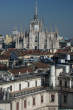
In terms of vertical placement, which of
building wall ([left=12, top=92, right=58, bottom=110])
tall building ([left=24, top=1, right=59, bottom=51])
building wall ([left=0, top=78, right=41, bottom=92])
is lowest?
building wall ([left=12, top=92, right=58, bottom=110])

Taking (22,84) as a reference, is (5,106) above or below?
below

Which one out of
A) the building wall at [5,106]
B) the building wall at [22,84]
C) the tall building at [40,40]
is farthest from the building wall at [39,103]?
the tall building at [40,40]

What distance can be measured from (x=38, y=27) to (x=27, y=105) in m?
90.3

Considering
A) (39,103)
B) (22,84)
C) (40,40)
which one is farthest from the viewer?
(40,40)

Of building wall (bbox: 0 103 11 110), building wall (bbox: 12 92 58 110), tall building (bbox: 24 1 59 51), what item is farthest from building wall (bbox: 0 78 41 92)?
tall building (bbox: 24 1 59 51)

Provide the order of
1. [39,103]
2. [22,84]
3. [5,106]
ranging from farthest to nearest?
[39,103] < [22,84] < [5,106]

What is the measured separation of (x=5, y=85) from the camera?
1313 inches

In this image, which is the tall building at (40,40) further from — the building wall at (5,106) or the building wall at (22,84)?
the building wall at (5,106)

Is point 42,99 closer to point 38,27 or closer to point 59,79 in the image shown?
point 59,79

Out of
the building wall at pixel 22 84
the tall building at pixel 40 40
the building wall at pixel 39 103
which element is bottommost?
the building wall at pixel 39 103

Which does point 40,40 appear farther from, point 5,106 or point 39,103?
point 5,106

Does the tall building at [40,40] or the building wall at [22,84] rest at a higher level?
the tall building at [40,40]

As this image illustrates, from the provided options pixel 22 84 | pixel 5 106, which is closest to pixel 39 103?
pixel 22 84

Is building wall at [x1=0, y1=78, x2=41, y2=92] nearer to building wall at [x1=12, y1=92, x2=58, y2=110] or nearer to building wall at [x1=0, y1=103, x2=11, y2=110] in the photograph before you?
building wall at [x1=12, y1=92, x2=58, y2=110]
